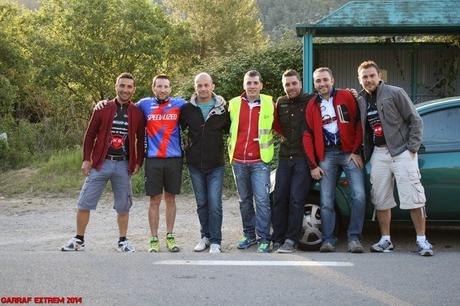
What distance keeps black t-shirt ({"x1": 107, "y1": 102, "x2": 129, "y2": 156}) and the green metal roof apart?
247 inches

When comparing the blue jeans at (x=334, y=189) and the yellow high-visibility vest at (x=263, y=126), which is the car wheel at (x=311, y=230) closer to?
the blue jeans at (x=334, y=189)

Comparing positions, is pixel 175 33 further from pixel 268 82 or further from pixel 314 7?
pixel 314 7

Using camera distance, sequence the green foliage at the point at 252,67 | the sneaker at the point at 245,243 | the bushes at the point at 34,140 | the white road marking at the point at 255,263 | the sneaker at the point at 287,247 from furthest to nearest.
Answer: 1. the bushes at the point at 34,140
2. the green foliage at the point at 252,67
3. the sneaker at the point at 245,243
4. the sneaker at the point at 287,247
5. the white road marking at the point at 255,263

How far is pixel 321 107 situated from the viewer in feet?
19.4

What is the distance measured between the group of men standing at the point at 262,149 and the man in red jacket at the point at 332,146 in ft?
0.03

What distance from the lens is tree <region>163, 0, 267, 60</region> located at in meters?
32.4

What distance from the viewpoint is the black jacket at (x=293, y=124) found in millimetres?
5938

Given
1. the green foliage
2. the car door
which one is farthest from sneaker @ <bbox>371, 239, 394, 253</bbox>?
the green foliage

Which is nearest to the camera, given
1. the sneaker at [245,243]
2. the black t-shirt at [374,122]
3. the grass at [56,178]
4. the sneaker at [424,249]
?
the sneaker at [424,249]

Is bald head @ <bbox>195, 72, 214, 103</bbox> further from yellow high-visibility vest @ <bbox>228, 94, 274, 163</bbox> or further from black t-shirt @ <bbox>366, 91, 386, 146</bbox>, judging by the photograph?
black t-shirt @ <bbox>366, 91, 386, 146</bbox>

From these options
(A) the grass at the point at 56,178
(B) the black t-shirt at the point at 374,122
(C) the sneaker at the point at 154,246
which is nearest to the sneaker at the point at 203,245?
(C) the sneaker at the point at 154,246

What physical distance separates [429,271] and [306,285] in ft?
3.99

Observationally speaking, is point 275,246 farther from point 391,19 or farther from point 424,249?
point 391,19

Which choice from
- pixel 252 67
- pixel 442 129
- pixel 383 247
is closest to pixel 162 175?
pixel 383 247
